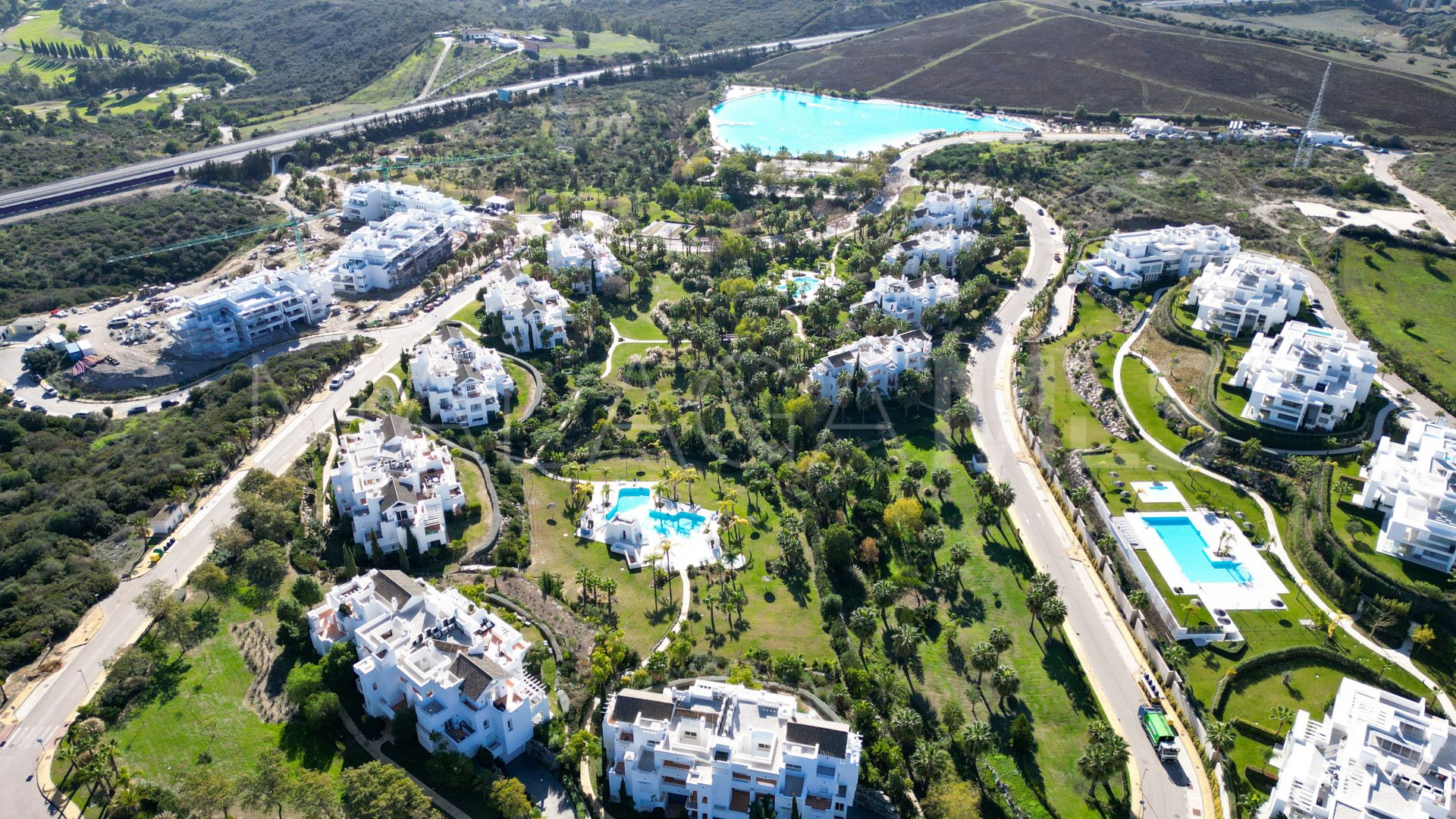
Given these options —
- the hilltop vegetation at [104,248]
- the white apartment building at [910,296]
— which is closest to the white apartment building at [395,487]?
the white apartment building at [910,296]

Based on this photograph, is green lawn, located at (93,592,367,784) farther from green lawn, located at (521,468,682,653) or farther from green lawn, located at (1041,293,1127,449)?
green lawn, located at (1041,293,1127,449)

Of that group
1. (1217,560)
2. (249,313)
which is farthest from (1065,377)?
(249,313)

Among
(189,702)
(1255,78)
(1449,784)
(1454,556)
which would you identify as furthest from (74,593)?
(1255,78)

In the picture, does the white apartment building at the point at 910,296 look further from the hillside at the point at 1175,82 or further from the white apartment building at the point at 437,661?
the hillside at the point at 1175,82

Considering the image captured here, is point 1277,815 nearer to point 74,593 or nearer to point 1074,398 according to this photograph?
point 1074,398

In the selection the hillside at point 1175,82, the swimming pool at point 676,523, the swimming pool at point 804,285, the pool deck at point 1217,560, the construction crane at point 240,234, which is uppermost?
the hillside at point 1175,82

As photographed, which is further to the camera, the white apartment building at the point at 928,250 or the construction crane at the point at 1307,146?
the construction crane at the point at 1307,146
